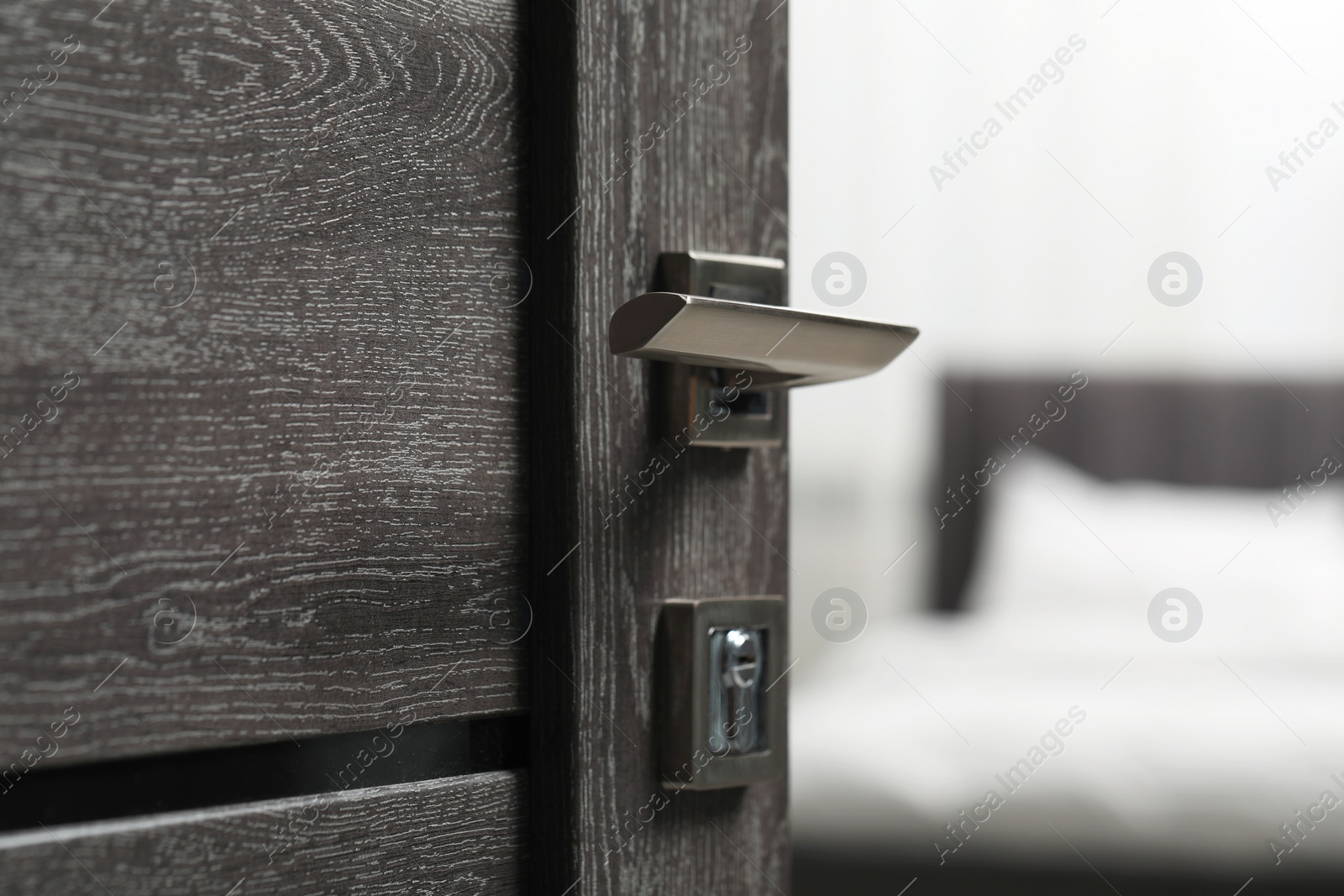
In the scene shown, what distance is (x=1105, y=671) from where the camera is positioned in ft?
6.33

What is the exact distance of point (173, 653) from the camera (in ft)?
1.00

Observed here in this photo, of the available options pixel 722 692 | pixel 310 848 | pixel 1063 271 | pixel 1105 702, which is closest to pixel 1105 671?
pixel 1105 702

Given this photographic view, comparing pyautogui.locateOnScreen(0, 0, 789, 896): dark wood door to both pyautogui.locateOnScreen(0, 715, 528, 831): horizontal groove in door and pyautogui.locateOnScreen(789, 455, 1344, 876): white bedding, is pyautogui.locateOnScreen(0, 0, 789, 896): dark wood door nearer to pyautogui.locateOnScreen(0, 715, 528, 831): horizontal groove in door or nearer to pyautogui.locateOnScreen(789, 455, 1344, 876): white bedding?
pyautogui.locateOnScreen(0, 715, 528, 831): horizontal groove in door

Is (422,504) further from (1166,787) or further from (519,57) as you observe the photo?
(1166,787)

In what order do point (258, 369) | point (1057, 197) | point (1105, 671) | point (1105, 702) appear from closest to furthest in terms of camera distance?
point (258, 369) < point (1105, 702) < point (1105, 671) < point (1057, 197)

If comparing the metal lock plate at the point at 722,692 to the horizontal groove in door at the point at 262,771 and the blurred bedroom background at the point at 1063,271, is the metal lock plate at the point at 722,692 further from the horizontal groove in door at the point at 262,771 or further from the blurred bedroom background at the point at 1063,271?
the blurred bedroom background at the point at 1063,271

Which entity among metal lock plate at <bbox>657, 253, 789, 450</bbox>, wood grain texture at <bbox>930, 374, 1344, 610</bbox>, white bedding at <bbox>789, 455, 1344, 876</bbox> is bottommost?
white bedding at <bbox>789, 455, 1344, 876</bbox>

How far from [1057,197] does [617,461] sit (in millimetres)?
2627

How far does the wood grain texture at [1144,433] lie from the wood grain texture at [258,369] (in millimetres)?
2570

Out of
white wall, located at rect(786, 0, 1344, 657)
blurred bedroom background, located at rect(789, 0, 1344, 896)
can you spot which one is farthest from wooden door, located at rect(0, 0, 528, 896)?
white wall, located at rect(786, 0, 1344, 657)

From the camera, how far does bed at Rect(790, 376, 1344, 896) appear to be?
1.39 m

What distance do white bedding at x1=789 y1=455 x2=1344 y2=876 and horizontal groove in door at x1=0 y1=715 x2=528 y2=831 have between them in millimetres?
1155

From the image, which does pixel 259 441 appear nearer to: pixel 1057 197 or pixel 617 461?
pixel 617 461

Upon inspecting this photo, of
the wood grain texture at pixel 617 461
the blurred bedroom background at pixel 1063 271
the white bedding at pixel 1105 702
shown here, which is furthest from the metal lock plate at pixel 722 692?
the blurred bedroom background at pixel 1063 271
